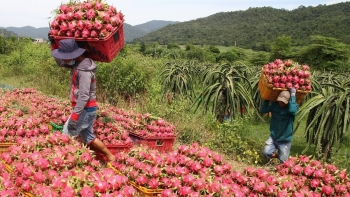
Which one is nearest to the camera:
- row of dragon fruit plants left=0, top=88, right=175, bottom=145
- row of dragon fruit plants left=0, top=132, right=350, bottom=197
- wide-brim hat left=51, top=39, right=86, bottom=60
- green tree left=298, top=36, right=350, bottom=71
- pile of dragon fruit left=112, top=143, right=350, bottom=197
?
row of dragon fruit plants left=0, top=132, right=350, bottom=197

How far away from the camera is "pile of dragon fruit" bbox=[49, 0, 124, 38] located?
3795 millimetres

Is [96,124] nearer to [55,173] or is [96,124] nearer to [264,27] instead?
[55,173]

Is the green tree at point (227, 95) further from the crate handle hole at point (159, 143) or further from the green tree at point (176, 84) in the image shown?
the green tree at point (176, 84)

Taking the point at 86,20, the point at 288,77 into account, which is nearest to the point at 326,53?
the point at 288,77

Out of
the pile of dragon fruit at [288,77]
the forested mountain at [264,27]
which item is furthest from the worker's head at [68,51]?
the forested mountain at [264,27]

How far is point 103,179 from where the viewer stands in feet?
8.54

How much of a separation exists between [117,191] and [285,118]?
10.7 feet

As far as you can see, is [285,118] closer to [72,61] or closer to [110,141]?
[110,141]

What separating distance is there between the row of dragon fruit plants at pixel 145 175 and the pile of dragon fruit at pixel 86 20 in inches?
51.7

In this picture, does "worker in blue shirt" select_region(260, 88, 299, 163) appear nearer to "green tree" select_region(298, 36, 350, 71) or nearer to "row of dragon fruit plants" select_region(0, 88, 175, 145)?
"row of dragon fruit plants" select_region(0, 88, 175, 145)

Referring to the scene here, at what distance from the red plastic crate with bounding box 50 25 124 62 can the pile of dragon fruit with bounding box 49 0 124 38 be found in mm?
56

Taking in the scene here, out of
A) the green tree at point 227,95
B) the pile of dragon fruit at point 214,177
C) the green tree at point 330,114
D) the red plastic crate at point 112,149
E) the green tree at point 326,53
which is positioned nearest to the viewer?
the pile of dragon fruit at point 214,177

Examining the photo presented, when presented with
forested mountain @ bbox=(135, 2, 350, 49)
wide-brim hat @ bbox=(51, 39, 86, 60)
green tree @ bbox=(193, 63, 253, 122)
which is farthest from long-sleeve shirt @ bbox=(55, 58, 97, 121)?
forested mountain @ bbox=(135, 2, 350, 49)

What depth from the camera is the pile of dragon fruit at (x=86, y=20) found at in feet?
12.5
